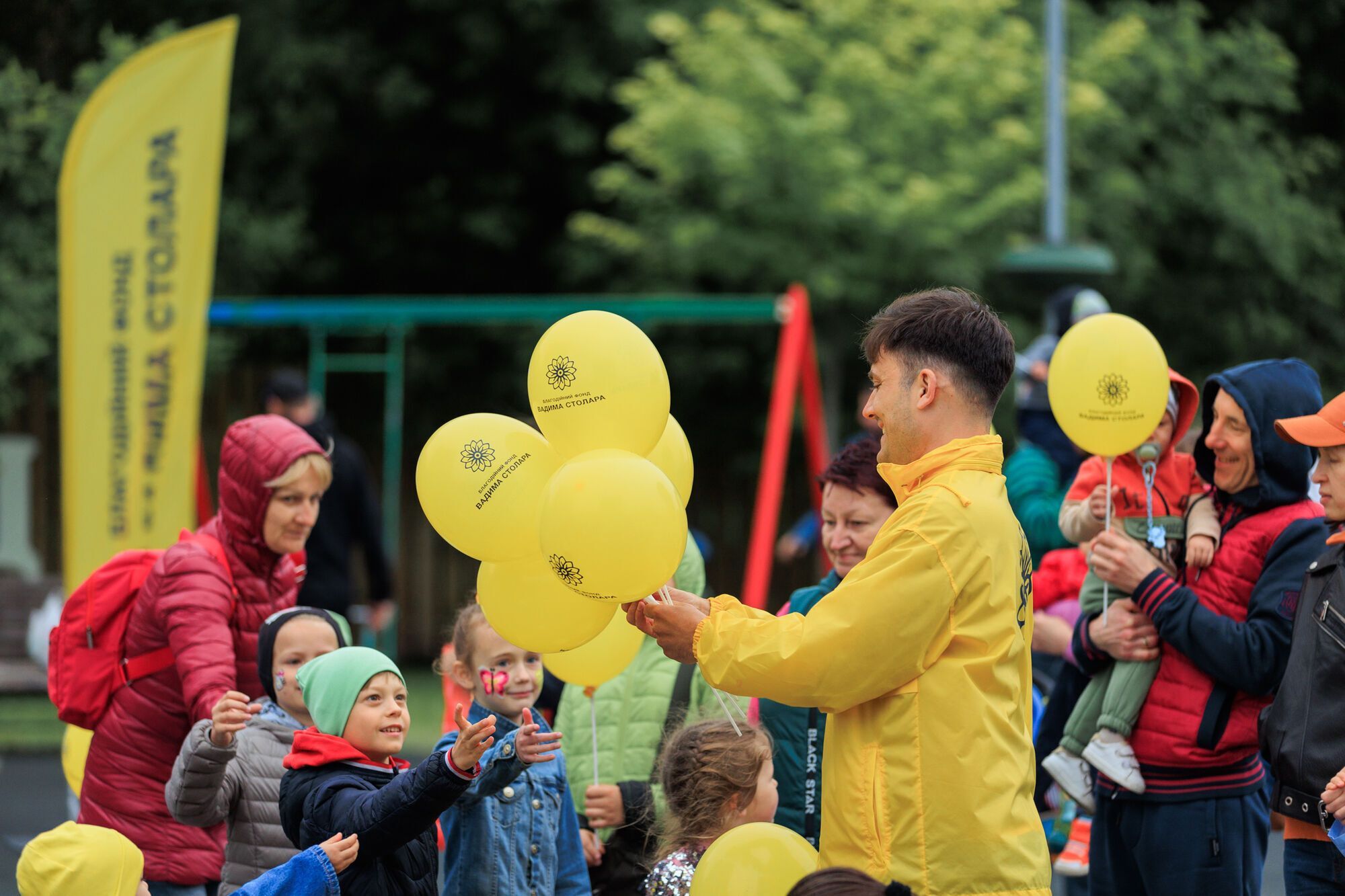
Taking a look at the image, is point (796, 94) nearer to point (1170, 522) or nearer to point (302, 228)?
point (302, 228)

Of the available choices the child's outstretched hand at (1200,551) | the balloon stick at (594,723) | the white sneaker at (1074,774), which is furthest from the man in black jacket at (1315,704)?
the balloon stick at (594,723)

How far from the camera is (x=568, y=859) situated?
3822mm

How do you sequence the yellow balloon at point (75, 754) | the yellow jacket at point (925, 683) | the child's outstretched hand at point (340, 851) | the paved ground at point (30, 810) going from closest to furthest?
the yellow jacket at point (925, 683)
the child's outstretched hand at point (340, 851)
the yellow balloon at point (75, 754)
the paved ground at point (30, 810)

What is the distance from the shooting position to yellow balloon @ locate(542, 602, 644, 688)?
385 centimetres

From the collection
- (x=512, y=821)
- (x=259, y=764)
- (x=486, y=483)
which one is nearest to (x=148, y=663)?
(x=259, y=764)

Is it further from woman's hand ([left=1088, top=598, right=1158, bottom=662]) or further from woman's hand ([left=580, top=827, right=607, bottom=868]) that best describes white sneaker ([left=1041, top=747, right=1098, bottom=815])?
woman's hand ([left=580, top=827, right=607, bottom=868])

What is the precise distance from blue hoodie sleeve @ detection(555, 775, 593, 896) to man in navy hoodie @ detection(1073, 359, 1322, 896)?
1436 mm

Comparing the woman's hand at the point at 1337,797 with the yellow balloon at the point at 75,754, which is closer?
the woman's hand at the point at 1337,797

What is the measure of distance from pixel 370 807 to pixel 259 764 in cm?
77

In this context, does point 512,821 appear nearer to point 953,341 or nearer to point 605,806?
point 605,806

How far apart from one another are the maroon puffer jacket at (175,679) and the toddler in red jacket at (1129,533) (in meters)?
2.28

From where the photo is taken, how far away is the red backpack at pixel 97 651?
165 inches

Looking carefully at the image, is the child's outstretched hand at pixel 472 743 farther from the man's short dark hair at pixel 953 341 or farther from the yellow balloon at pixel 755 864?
the man's short dark hair at pixel 953 341

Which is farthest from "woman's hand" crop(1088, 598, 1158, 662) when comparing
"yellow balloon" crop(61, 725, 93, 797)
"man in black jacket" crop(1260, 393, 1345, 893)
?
"yellow balloon" crop(61, 725, 93, 797)
